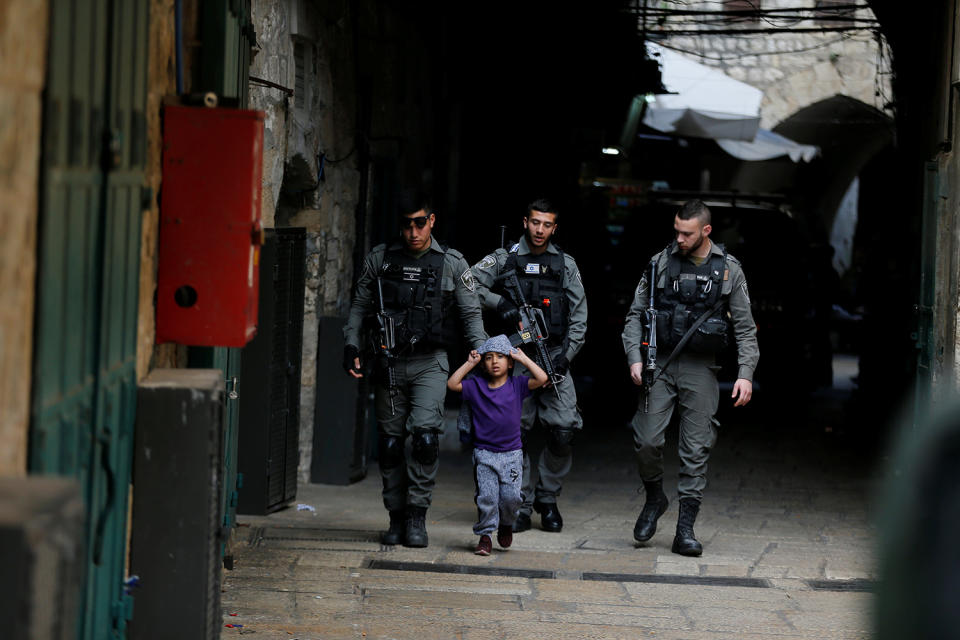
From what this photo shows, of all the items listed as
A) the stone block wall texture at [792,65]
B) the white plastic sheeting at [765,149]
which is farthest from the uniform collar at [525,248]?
the stone block wall texture at [792,65]

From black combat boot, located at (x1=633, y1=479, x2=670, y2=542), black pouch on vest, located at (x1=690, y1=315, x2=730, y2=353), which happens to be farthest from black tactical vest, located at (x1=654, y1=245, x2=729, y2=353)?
black combat boot, located at (x1=633, y1=479, x2=670, y2=542)

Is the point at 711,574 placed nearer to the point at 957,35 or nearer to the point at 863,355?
the point at 957,35

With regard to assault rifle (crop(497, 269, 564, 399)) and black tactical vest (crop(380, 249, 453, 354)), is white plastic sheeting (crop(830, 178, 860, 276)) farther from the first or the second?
black tactical vest (crop(380, 249, 453, 354))

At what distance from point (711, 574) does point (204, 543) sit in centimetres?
328

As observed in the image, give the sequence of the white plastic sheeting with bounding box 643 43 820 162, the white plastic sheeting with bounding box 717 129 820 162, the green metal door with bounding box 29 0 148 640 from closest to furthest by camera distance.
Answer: the green metal door with bounding box 29 0 148 640, the white plastic sheeting with bounding box 643 43 820 162, the white plastic sheeting with bounding box 717 129 820 162

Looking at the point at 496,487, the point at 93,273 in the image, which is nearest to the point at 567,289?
the point at 496,487

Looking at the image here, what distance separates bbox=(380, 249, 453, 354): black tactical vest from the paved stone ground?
110 cm

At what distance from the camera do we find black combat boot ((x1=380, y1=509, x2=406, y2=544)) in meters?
6.91

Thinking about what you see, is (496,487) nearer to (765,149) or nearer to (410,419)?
(410,419)

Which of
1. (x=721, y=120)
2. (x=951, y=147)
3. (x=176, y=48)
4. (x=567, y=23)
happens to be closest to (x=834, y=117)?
(x=721, y=120)

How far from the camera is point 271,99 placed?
273 inches

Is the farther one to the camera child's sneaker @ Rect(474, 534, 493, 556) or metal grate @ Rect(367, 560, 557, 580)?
child's sneaker @ Rect(474, 534, 493, 556)

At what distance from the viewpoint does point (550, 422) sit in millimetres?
7387

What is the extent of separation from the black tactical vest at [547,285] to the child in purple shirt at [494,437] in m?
0.77
